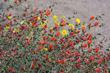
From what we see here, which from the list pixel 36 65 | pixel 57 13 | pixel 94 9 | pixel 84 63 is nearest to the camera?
pixel 36 65

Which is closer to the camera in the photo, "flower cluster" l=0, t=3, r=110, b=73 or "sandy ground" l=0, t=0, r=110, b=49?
"flower cluster" l=0, t=3, r=110, b=73

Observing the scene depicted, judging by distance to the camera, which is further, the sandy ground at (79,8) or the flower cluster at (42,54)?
the sandy ground at (79,8)

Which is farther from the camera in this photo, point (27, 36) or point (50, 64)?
point (27, 36)

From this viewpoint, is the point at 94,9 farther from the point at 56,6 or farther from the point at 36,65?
the point at 36,65

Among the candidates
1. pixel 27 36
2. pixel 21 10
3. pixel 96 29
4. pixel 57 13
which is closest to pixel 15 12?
pixel 21 10

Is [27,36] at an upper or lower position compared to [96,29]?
upper

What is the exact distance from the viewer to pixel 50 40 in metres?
4.99

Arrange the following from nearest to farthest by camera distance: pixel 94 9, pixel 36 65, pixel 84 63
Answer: pixel 36 65, pixel 84 63, pixel 94 9

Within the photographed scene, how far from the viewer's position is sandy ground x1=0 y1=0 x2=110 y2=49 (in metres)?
7.95

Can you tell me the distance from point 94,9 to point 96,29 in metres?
1.24

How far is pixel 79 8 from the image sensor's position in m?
8.69

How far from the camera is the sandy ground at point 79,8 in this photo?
7.95 meters

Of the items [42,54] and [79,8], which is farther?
[79,8]

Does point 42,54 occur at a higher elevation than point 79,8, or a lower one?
higher
